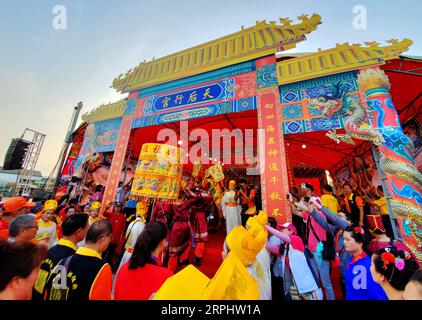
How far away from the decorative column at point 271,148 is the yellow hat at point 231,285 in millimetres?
2810

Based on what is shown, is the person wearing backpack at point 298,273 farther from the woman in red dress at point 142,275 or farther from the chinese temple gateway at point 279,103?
the woman in red dress at point 142,275

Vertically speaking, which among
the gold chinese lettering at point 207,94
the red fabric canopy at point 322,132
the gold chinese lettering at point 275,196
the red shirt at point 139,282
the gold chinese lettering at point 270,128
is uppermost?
the gold chinese lettering at point 207,94

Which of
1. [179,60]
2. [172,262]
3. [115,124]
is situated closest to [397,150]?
[172,262]

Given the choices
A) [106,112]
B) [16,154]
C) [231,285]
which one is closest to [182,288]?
[231,285]

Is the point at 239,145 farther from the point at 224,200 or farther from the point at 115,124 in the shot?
the point at 115,124

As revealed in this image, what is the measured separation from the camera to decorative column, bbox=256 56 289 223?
324 centimetres

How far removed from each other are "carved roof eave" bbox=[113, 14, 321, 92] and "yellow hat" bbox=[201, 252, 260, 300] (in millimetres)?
4989

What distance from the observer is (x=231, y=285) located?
578 millimetres

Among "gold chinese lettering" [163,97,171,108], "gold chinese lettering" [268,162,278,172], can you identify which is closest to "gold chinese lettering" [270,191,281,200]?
"gold chinese lettering" [268,162,278,172]

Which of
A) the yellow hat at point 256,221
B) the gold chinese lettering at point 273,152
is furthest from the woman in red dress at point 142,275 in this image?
the gold chinese lettering at point 273,152

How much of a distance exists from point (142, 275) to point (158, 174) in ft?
6.63

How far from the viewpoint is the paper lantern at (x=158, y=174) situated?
9.71 ft

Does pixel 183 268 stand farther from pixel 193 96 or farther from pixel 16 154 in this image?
pixel 16 154
